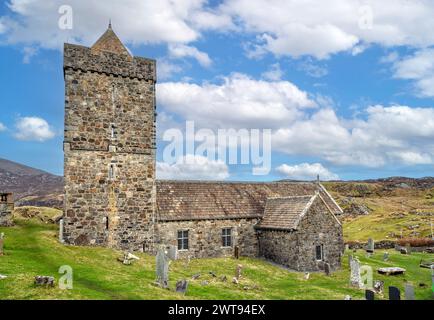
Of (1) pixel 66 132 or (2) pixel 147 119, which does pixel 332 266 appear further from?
(1) pixel 66 132

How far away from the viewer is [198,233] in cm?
3081

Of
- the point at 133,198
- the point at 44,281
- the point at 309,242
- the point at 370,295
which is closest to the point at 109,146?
the point at 133,198

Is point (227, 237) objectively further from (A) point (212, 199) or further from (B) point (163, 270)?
(B) point (163, 270)

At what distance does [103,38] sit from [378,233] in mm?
53498

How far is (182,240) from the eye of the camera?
30.3 meters

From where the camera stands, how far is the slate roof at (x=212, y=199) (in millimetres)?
30969

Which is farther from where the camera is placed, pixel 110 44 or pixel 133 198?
pixel 110 44

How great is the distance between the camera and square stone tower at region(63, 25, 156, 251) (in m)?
26.6

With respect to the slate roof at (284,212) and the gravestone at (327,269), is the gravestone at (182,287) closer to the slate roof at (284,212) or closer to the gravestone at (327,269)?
the slate roof at (284,212)

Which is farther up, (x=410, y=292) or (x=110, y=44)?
(x=110, y=44)

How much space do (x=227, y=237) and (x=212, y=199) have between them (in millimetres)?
3914

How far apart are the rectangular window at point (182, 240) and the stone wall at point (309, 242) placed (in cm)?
732

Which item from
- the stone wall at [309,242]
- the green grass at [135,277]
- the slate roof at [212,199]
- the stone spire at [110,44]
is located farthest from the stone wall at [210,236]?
the stone spire at [110,44]
